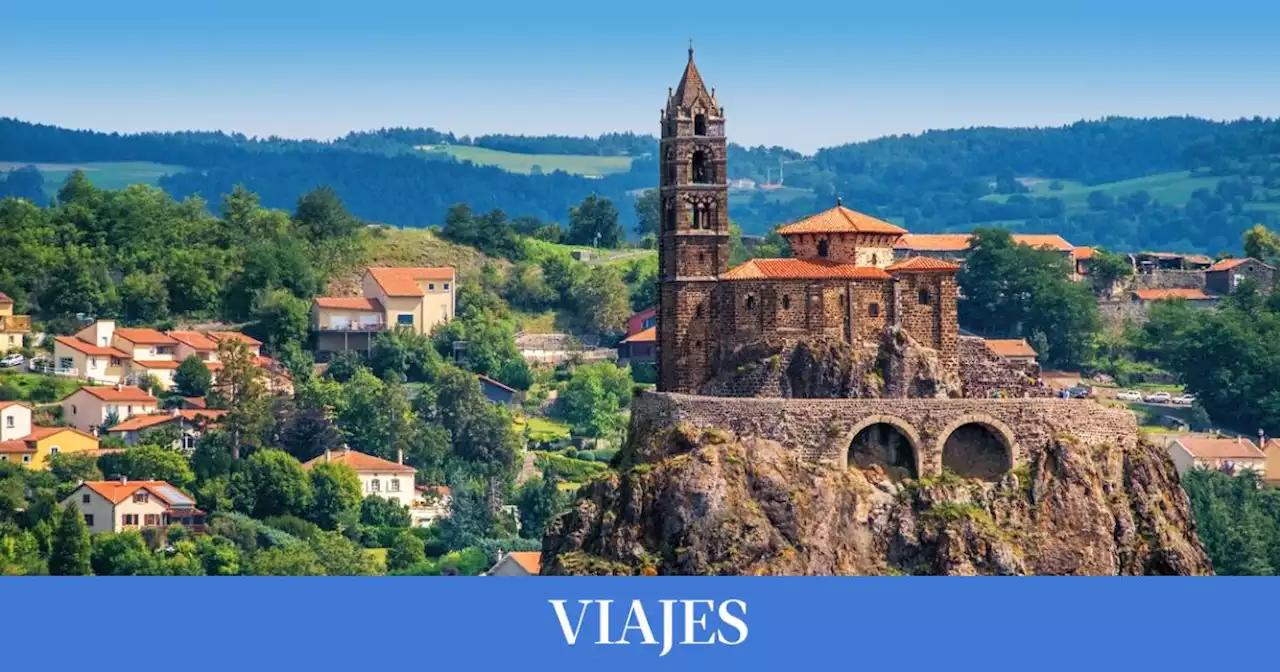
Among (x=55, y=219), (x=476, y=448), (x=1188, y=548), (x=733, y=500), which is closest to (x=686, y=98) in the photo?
(x=733, y=500)

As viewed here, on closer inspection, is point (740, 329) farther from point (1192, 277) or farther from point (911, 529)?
point (1192, 277)

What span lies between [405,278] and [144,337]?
11.3m

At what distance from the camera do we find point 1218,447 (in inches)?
4651

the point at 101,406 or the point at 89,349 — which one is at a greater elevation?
the point at 89,349

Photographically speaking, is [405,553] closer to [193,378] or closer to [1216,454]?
[193,378]

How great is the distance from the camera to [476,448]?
390 ft

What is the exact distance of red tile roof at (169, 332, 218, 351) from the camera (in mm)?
125875

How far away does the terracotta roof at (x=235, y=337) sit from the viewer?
124662 mm

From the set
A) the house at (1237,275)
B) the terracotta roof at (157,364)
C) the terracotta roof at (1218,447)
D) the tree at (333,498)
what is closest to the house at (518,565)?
the tree at (333,498)

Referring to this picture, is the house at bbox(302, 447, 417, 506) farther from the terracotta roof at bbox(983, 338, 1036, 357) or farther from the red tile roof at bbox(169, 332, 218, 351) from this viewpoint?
the terracotta roof at bbox(983, 338, 1036, 357)

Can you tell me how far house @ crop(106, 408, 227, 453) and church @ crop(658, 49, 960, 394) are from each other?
35.6 m

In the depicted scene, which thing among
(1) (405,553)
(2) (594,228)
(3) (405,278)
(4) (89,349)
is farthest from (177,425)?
(2) (594,228)

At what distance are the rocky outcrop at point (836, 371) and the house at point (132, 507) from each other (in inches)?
1199

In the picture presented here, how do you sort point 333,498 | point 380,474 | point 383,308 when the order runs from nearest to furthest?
point 333,498 < point 380,474 < point 383,308
